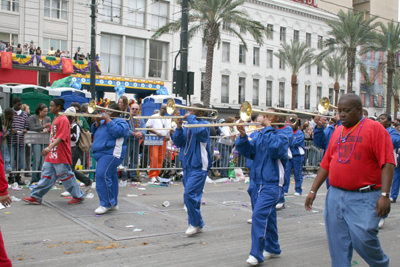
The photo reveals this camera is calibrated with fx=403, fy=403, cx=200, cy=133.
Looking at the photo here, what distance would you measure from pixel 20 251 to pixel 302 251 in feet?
11.6

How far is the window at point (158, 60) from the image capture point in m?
32.2

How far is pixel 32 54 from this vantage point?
2411 centimetres

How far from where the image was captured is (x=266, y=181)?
4879 mm

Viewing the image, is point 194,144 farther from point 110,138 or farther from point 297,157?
point 297,157

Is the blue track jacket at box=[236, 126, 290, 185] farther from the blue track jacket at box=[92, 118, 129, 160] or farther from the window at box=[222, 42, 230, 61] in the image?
the window at box=[222, 42, 230, 61]

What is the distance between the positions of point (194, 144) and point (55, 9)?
80.2ft

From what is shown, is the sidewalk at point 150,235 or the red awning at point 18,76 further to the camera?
the red awning at point 18,76

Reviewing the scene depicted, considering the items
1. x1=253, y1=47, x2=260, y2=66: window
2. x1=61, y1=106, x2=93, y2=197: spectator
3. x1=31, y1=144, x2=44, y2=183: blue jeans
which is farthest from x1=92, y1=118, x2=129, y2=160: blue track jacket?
x1=253, y1=47, x2=260, y2=66: window

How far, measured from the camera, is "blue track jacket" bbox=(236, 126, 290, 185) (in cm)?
486

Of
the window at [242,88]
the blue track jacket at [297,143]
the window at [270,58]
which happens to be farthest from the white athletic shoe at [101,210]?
the window at [270,58]

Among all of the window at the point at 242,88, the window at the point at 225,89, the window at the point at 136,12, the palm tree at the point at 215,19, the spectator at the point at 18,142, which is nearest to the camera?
the spectator at the point at 18,142

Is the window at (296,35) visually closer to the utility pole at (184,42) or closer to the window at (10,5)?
the window at (10,5)

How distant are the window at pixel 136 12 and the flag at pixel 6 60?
1047 centimetres

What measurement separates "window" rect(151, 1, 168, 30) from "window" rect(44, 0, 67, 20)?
690 centimetres
